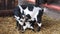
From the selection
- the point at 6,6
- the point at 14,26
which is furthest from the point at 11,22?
the point at 6,6

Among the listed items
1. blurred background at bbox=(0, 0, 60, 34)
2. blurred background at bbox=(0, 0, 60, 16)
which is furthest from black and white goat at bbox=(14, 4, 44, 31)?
blurred background at bbox=(0, 0, 60, 16)

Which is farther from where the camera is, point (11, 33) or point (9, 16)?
point (9, 16)

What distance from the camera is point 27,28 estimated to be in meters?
2.42

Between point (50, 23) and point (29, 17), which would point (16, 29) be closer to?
point (29, 17)

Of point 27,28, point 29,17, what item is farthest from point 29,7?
point 27,28

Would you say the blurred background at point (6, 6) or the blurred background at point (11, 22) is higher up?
the blurred background at point (6, 6)

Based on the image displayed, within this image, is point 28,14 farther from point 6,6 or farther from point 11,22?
point 6,6

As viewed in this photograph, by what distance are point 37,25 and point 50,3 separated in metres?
2.16

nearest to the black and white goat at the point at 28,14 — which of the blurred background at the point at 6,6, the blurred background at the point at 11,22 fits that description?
the blurred background at the point at 11,22

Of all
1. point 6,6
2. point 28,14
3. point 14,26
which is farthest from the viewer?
point 6,6

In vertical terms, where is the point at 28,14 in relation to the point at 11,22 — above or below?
above

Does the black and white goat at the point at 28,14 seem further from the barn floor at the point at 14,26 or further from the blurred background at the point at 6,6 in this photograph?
the blurred background at the point at 6,6

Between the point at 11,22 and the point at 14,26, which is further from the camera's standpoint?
the point at 11,22

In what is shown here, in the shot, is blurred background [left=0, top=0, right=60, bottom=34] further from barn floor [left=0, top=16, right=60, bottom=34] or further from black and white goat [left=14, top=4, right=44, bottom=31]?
black and white goat [left=14, top=4, right=44, bottom=31]
